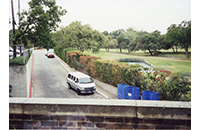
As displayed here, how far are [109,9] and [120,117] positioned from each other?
2.94 meters

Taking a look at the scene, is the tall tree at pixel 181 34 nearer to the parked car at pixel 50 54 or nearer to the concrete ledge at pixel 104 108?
the concrete ledge at pixel 104 108

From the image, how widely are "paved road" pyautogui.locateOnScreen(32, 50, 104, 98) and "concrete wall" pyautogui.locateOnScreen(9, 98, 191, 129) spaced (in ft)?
8.35

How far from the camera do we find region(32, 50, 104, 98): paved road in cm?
408

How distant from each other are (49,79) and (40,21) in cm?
140

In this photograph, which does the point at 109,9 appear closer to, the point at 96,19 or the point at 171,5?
the point at 96,19

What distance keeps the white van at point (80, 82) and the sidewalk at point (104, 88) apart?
0.15 metres

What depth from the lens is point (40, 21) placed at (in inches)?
153

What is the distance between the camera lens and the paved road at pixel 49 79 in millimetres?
4078

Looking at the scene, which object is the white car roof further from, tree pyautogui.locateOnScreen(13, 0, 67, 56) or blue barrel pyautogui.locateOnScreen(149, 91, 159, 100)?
blue barrel pyautogui.locateOnScreen(149, 91, 159, 100)

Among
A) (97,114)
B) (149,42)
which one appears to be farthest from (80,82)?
(97,114)

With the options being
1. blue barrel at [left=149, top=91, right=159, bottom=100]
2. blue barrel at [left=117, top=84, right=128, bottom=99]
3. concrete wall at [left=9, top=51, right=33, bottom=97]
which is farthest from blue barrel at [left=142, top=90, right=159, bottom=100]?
concrete wall at [left=9, top=51, right=33, bottom=97]

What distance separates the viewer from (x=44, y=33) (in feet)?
13.1

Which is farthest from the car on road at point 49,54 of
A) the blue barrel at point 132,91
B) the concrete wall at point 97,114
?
the concrete wall at point 97,114

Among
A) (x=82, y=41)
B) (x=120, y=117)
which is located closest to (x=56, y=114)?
(x=120, y=117)
